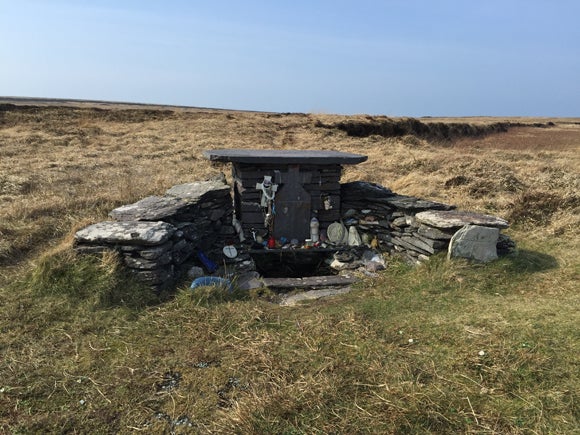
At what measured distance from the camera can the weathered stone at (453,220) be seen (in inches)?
253

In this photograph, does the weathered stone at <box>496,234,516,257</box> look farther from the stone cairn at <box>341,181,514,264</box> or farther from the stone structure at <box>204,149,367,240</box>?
the stone structure at <box>204,149,367,240</box>

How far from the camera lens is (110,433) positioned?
3170 millimetres

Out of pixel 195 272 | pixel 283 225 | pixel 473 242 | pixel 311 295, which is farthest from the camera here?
pixel 283 225

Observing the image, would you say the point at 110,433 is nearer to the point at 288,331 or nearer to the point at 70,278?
the point at 288,331

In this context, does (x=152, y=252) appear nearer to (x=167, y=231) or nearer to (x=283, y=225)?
(x=167, y=231)

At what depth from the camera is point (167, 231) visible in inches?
228

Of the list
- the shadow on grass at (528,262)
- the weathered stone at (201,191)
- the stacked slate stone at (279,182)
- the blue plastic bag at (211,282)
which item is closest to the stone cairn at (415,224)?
the shadow on grass at (528,262)

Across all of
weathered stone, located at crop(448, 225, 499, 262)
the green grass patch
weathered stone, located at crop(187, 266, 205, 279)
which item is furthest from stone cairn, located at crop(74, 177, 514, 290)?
the green grass patch

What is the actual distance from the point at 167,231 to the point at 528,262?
550cm

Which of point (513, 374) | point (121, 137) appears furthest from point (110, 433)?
point (121, 137)

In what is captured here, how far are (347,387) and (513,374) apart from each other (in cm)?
151

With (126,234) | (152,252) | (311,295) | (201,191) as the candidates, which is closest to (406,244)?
(311,295)

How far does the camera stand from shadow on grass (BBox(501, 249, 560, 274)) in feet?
20.6

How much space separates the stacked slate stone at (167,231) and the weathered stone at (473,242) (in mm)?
3938
